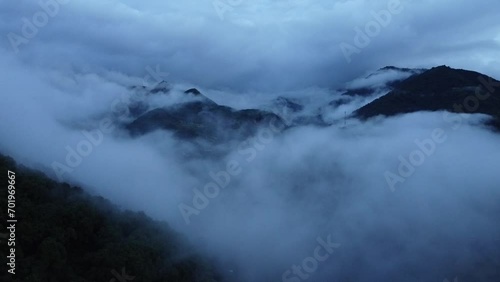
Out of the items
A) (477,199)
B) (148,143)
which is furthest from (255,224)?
(148,143)

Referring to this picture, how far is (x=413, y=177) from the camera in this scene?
170 m

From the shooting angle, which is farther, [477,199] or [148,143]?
[148,143]

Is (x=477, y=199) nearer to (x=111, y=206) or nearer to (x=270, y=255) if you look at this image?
(x=270, y=255)

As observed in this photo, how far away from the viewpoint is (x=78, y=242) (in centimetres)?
5072

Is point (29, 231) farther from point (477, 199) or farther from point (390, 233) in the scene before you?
point (477, 199)

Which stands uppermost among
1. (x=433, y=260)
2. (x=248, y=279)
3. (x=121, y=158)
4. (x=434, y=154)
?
(x=121, y=158)

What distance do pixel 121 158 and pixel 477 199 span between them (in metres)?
112

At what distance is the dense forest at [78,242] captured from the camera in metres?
44.0

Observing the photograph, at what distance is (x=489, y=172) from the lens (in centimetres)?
16512

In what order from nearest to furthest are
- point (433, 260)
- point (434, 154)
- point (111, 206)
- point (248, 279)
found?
point (111, 206), point (248, 279), point (433, 260), point (434, 154)

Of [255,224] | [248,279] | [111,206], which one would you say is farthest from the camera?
[255,224]

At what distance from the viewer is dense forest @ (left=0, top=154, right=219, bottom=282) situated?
4403 cm

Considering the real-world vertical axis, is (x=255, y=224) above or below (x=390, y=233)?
above

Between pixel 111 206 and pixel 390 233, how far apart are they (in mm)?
81333
